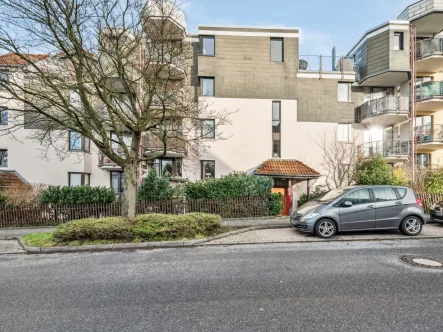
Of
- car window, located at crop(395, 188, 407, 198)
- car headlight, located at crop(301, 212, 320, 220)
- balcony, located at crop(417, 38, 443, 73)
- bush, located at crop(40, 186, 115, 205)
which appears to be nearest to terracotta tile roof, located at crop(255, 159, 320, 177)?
car window, located at crop(395, 188, 407, 198)

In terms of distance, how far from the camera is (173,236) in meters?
8.34

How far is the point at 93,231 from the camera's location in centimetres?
796

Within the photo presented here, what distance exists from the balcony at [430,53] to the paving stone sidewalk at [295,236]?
13565mm

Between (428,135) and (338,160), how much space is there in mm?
6527

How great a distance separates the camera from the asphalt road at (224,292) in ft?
11.4

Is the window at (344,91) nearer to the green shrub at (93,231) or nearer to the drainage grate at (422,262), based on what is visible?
the drainage grate at (422,262)

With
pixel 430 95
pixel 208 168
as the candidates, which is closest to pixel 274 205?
pixel 208 168

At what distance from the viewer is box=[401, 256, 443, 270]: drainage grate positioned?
572cm

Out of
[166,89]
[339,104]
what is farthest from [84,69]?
[339,104]

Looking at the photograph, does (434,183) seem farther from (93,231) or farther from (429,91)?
(93,231)

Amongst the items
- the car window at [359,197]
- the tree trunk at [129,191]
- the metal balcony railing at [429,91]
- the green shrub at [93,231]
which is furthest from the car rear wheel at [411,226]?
the metal balcony railing at [429,91]

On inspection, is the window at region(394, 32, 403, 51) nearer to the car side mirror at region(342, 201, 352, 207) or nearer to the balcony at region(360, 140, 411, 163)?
the balcony at region(360, 140, 411, 163)

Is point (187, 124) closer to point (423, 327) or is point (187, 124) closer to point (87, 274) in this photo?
point (87, 274)

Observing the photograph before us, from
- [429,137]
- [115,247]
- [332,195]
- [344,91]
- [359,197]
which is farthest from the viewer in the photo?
[344,91]
